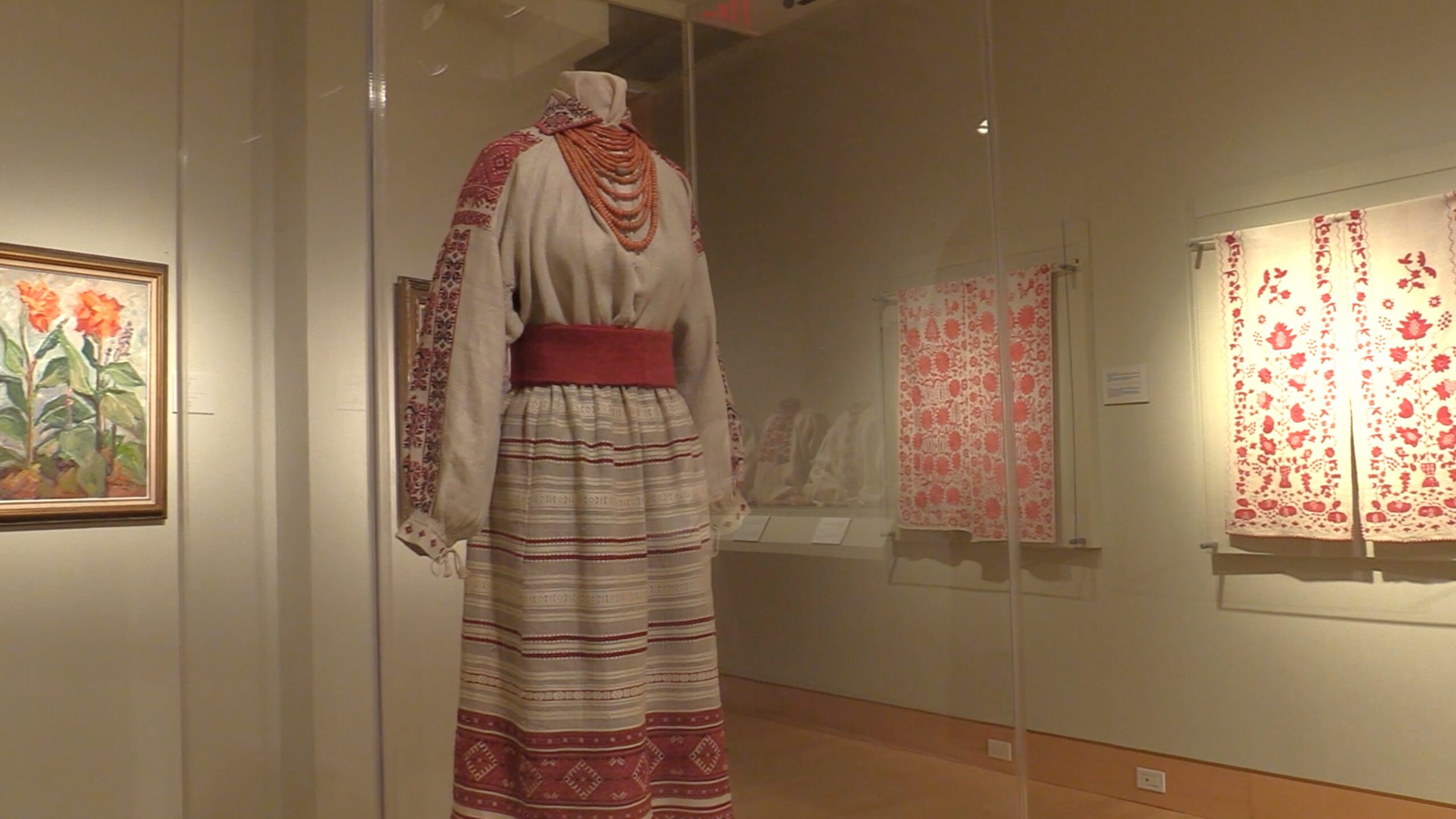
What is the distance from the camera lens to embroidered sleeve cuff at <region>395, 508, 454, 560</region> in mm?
1786

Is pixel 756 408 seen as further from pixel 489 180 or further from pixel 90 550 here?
pixel 90 550

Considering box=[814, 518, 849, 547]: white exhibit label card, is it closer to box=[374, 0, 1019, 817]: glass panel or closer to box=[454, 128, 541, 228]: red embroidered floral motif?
box=[374, 0, 1019, 817]: glass panel

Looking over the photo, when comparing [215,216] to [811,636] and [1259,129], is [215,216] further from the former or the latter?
[1259,129]

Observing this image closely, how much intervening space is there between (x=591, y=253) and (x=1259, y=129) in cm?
269

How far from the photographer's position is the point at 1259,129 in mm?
3674

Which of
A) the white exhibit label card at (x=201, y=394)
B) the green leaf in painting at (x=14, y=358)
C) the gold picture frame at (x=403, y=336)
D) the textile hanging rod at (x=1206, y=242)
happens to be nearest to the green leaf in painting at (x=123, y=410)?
the green leaf in painting at (x=14, y=358)

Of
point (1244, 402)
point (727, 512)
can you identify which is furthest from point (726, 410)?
point (1244, 402)

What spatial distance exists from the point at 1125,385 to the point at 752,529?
1.78m

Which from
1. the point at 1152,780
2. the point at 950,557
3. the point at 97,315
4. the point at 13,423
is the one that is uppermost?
the point at 97,315

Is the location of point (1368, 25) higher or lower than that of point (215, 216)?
higher

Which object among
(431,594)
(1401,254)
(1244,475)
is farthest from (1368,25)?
(431,594)

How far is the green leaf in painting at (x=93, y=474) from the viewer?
3096mm

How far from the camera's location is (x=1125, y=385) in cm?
397

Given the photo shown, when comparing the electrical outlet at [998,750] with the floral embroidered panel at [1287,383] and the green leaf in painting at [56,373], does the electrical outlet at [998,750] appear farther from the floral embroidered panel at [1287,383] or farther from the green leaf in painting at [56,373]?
the green leaf in painting at [56,373]
